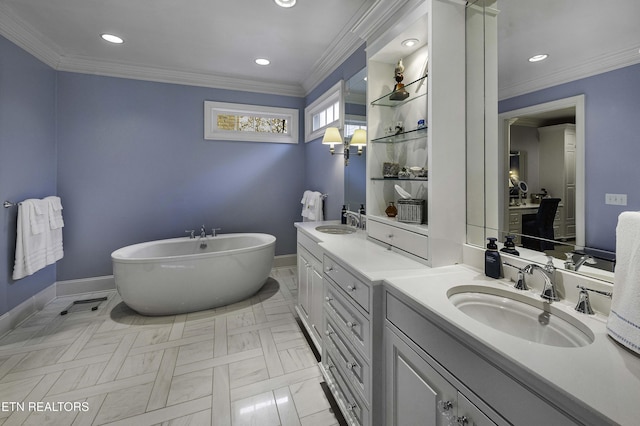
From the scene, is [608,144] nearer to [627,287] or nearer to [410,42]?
[627,287]

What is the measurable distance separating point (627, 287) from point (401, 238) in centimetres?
99

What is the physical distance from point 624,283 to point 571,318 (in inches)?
7.9

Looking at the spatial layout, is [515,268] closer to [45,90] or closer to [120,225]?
[120,225]

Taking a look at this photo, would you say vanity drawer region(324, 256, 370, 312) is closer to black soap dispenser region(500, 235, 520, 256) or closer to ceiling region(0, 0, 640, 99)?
black soap dispenser region(500, 235, 520, 256)

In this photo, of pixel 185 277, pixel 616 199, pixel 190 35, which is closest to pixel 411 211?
pixel 616 199

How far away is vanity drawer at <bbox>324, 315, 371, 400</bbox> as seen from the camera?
1.33 meters

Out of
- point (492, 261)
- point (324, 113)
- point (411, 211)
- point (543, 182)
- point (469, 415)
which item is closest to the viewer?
point (469, 415)

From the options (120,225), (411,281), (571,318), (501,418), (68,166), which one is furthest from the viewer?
(120,225)

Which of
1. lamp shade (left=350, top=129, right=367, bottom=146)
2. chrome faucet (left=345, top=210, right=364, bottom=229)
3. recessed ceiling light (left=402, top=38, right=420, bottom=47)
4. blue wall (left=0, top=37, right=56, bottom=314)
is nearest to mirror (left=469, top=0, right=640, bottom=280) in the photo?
recessed ceiling light (left=402, top=38, right=420, bottom=47)

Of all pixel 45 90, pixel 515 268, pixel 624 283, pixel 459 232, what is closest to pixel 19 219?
pixel 45 90

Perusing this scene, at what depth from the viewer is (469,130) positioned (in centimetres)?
150

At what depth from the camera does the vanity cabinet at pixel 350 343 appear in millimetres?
1270

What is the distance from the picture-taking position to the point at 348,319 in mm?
A: 1474

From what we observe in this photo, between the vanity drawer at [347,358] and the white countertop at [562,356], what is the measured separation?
45cm
